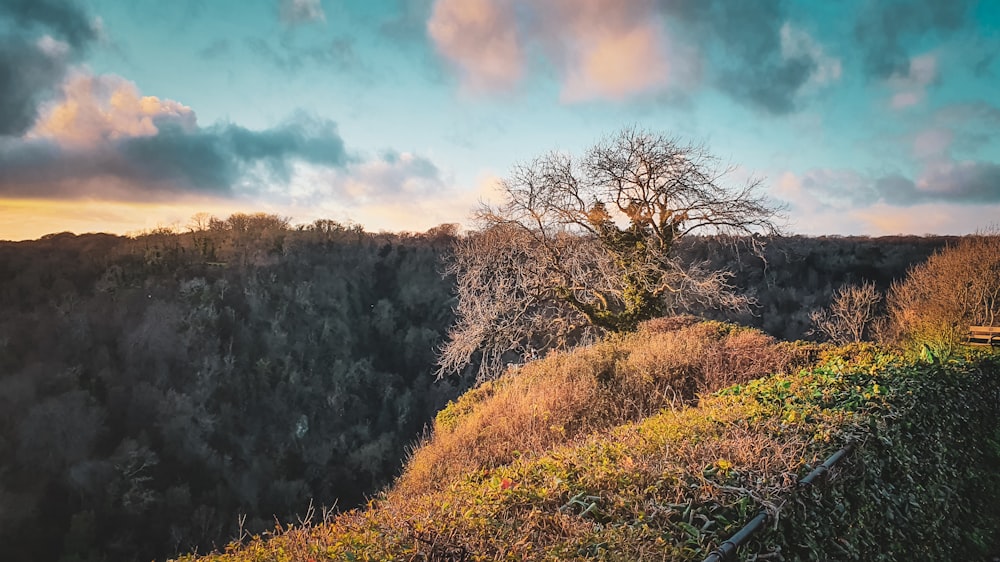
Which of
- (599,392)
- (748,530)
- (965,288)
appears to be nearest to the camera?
(748,530)

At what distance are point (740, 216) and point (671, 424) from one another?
413 inches

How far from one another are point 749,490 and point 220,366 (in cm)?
3937

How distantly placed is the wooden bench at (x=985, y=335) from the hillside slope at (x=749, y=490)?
11.6 meters

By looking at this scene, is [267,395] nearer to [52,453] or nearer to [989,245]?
[52,453]

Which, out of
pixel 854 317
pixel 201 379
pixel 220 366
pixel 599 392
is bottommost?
pixel 201 379

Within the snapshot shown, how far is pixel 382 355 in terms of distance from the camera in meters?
46.5

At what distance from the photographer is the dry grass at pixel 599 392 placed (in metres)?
7.87

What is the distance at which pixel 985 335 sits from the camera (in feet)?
53.2

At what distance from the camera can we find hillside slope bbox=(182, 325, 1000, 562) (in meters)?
2.82

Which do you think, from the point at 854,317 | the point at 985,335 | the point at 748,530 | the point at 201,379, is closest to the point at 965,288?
the point at 985,335

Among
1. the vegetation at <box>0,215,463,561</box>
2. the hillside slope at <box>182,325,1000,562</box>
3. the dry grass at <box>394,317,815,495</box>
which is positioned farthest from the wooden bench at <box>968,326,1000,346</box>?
the vegetation at <box>0,215,463,561</box>

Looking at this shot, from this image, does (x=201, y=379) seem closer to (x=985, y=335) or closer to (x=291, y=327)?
(x=291, y=327)

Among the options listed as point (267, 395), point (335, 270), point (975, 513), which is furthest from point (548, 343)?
point (335, 270)

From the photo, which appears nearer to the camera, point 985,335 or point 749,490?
point 749,490
